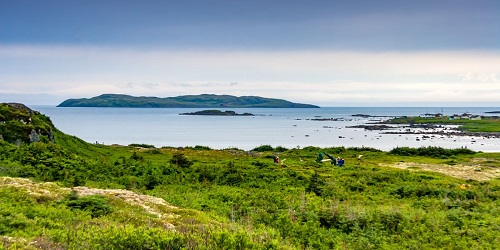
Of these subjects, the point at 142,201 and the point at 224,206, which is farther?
the point at 224,206

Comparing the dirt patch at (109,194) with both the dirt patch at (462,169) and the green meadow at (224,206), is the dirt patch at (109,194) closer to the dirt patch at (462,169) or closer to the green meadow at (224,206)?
the green meadow at (224,206)

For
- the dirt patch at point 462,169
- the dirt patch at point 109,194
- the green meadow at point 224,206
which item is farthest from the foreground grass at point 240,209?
the dirt patch at point 462,169

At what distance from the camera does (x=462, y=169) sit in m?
41.0

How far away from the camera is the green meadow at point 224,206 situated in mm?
10242

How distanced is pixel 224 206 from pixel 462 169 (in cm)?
3126

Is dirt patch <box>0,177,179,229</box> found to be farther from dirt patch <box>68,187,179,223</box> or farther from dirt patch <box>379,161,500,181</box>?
dirt patch <box>379,161,500,181</box>

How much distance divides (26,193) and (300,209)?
12.4m

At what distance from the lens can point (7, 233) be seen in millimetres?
10234

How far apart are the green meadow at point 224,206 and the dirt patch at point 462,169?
0.34 meters

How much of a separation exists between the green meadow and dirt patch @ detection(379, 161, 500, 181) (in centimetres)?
34

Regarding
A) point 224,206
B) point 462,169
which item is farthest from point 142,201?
point 462,169

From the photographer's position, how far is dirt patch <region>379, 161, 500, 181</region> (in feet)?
119

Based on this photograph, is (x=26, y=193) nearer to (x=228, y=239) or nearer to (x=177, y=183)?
(x=228, y=239)

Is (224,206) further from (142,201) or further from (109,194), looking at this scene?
(109,194)
